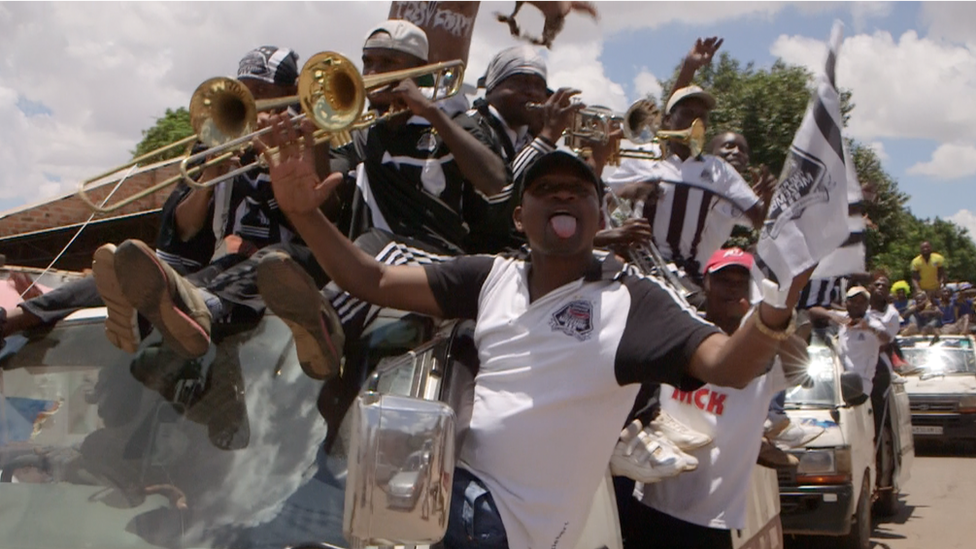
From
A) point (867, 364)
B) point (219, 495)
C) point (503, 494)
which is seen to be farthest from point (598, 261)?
point (867, 364)

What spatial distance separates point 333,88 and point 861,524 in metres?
6.71

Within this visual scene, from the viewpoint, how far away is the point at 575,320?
2883 mm

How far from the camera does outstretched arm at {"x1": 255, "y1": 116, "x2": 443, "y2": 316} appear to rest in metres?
3.04

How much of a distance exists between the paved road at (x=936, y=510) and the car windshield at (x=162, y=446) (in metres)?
6.98

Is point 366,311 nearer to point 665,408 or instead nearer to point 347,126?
point 347,126

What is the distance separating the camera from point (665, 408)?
407 cm

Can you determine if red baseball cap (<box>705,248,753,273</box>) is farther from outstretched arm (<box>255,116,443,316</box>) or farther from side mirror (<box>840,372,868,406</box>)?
side mirror (<box>840,372,868,406</box>)

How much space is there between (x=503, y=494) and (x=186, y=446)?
92 centimetres

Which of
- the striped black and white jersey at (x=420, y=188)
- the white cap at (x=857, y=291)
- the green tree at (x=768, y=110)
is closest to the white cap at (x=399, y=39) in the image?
the striped black and white jersey at (x=420, y=188)

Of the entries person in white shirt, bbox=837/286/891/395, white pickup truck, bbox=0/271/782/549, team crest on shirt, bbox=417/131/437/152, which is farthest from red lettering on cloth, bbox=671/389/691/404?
person in white shirt, bbox=837/286/891/395

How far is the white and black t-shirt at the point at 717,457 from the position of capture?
3.88 metres

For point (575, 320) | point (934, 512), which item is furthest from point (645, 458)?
point (934, 512)

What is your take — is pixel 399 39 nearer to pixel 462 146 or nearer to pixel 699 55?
pixel 462 146

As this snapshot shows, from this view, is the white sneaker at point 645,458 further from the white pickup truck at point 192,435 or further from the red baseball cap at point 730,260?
the red baseball cap at point 730,260
